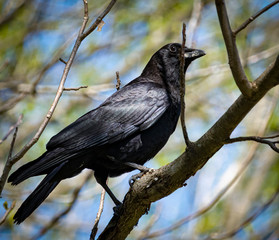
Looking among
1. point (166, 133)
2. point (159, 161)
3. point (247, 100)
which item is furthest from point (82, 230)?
point (247, 100)

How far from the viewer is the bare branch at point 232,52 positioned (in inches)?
116

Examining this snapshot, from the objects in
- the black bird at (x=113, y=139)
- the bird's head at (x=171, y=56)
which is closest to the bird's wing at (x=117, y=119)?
the black bird at (x=113, y=139)

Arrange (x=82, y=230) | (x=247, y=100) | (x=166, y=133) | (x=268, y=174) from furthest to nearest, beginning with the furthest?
1. (x=268, y=174)
2. (x=82, y=230)
3. (x=166, y=133)
4. (x=247, y=100)

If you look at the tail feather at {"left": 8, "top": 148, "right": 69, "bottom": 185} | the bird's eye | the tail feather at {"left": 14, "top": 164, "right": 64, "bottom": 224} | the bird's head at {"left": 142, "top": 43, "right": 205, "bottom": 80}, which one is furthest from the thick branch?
the bird's eye

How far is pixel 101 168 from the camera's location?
5.40 m

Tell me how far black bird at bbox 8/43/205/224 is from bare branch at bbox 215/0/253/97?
217 cm

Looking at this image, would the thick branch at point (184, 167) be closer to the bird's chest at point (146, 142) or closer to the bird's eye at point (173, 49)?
the bird's chest at point (146, 142)

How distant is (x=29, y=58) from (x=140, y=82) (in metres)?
3.67

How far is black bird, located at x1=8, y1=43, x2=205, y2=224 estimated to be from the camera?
15.6ft

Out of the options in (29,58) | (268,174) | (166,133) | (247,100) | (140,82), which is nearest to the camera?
(247,100)

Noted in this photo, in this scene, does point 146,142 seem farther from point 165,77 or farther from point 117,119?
point 165,77

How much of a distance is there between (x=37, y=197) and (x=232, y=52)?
2560 millimetres

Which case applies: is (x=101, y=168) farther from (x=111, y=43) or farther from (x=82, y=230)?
(x=111, y=43)

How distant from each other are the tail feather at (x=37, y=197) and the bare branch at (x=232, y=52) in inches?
93.7
